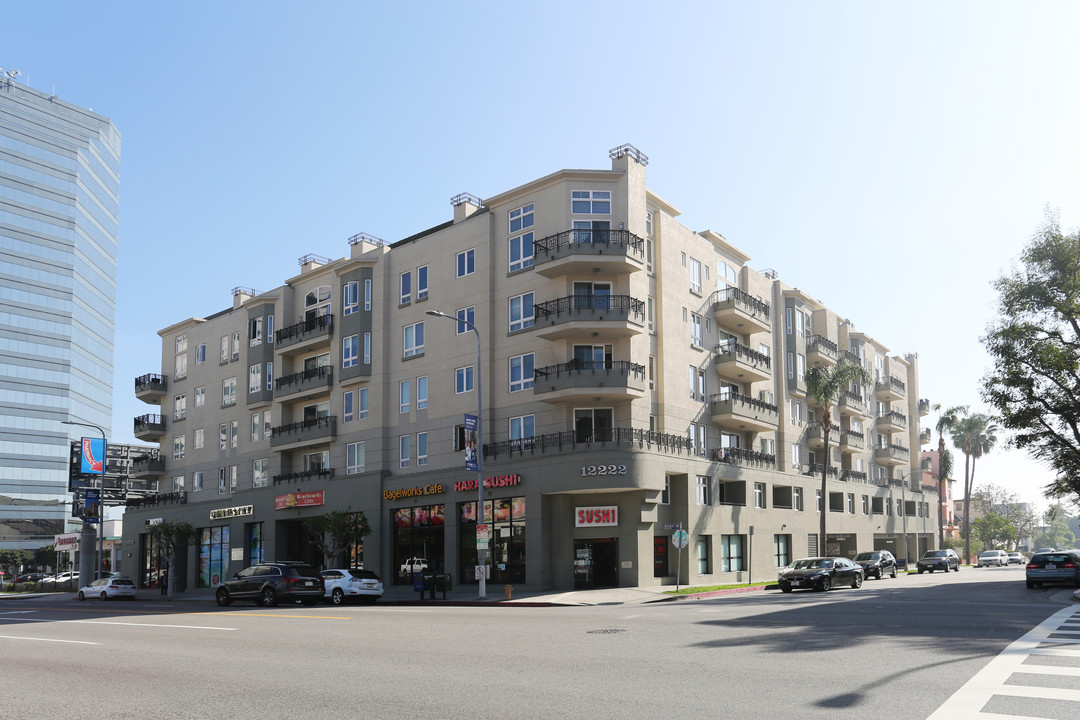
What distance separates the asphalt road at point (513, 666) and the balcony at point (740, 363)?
28.3 meters

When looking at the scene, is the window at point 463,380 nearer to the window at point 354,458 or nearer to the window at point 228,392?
the window at point 354,458

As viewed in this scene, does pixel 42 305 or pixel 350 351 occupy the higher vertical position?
pixel 42 305

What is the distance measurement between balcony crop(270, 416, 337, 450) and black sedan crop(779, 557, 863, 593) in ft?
88.5

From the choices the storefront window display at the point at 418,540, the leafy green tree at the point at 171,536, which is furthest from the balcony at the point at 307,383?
the leafy green tree at the point at 171,536

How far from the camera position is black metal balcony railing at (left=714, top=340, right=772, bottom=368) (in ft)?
167

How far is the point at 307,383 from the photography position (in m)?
53.6

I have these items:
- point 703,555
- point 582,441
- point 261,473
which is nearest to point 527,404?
point 582,441

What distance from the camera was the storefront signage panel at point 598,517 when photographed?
41375mm

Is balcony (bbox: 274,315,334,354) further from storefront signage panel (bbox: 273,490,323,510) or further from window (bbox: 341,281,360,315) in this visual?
storefront signage panel (bbox: 273,490,323,510)

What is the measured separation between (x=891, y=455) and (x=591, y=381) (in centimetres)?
4627

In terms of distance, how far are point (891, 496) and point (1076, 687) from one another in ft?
235

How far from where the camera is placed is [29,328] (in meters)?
132

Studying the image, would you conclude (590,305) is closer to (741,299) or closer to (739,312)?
(739,312)

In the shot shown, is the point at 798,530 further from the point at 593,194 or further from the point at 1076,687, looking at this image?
the point at 1076,687
